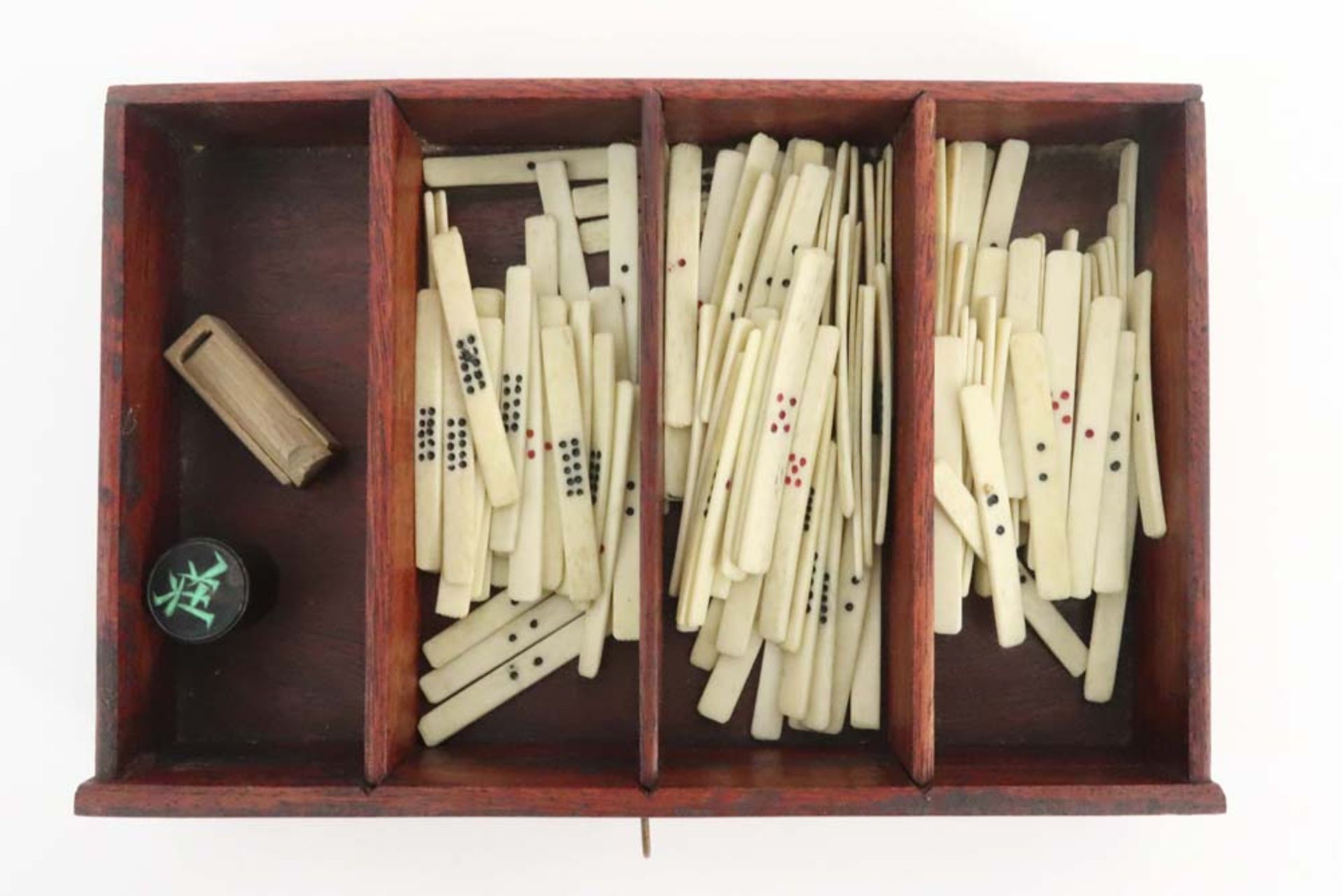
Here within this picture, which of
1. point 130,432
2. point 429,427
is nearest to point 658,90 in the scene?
point 429,427

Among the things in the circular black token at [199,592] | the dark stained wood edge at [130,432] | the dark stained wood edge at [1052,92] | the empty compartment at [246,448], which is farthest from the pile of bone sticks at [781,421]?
the dark stained wood edge at [130,432]

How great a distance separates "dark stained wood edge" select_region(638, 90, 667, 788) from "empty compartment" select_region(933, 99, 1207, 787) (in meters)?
0.50

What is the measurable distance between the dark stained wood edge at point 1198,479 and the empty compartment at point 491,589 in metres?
0.94

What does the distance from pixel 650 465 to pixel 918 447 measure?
0.45 meters

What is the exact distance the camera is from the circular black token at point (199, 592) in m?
1.86

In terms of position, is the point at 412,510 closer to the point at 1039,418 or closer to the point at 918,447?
the point at 918,447

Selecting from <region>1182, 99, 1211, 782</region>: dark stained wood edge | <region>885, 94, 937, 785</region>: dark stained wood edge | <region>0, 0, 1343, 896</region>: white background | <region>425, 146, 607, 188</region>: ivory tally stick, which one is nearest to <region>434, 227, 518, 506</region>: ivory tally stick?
<region>425, 146, 607, 188</region>: ivory tally stick

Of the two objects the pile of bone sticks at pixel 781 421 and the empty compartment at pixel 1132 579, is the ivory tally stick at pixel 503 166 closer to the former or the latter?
the pile of bone sticks at pixel 781 421

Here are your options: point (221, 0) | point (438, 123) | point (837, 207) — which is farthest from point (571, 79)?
point (221, 0)

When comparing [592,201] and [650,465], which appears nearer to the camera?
[650,465]

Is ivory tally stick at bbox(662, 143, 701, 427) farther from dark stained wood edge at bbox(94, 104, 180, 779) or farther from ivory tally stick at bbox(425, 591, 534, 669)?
dark stained wood edge at bbox(94, 104, 180, 779)

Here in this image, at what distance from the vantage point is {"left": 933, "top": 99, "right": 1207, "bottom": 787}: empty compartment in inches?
70.5

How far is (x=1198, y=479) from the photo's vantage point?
70.2 inches

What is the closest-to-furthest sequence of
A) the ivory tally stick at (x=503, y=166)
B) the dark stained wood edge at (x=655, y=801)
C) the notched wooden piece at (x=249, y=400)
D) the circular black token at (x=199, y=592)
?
the dark stained wood edge at (x=655, y=801) < the circular black token at (x=199, y=592) < the notched wooden piece at (x=249, y=400) < the ivory tally stick at (x=503, y=166)
